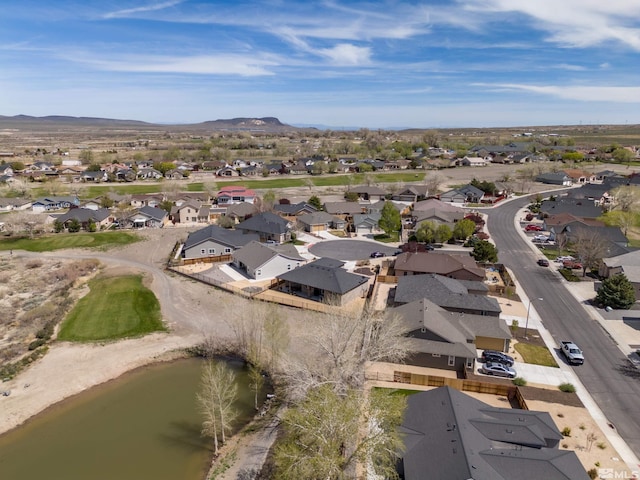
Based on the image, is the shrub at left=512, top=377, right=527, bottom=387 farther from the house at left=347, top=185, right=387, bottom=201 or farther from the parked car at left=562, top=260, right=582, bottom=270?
the house at left=347, top=185, right=387, bottom=201

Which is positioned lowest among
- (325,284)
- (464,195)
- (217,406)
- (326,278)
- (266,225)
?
(217,406)

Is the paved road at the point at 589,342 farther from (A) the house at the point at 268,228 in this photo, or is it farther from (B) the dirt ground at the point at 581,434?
(A) the house at the point at 268,228

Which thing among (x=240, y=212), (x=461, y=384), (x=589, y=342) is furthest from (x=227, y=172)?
(x=461, y=384)

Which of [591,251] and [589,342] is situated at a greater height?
[591,251]

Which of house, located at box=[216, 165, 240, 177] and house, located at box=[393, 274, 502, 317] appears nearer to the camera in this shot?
house, located at box=[393, 274, 502, 317]

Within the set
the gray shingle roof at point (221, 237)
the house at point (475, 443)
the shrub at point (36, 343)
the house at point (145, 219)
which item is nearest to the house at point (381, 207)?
the gray shingle roof at point (221, 237)

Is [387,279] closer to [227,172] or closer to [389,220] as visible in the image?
[389,220]

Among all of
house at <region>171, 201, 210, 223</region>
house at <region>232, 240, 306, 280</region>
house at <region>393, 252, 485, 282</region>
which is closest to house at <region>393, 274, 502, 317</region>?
house at <region>393, 252, 485, 282</region>
